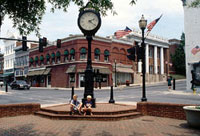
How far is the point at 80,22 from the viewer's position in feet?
31.0

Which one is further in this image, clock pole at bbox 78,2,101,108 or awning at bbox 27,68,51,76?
awning at bbox 27,68,51,76

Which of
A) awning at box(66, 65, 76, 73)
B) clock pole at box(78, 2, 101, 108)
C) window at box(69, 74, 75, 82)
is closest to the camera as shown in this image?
clock pole at box(78, 2, 101, 108)

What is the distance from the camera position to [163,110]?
852 cm

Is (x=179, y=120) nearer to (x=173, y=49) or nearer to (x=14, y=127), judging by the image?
(x=14, y=127)

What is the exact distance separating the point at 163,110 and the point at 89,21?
17.1ft

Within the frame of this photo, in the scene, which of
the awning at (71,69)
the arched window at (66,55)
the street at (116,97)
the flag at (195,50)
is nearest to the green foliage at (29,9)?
the street at (116,97)

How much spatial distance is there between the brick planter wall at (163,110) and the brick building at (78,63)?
2617 cm

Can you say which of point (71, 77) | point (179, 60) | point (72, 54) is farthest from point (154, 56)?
point (71, 77)

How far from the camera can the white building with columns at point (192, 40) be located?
23.4 meters

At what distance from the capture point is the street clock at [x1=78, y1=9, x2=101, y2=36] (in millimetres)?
9328

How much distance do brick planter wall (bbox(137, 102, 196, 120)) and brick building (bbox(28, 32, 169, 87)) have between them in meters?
26.2

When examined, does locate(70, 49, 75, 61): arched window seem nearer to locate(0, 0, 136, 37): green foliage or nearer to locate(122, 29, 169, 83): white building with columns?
locate(122, 29, 169, 83): white building with columns

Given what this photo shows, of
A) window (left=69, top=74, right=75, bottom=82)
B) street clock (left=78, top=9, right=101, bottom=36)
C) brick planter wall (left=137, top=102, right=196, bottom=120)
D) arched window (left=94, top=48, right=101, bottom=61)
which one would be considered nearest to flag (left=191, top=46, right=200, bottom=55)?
brick planter wall (left=137, top=102, right=196, bottom=120)

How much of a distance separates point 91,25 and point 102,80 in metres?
28.5
